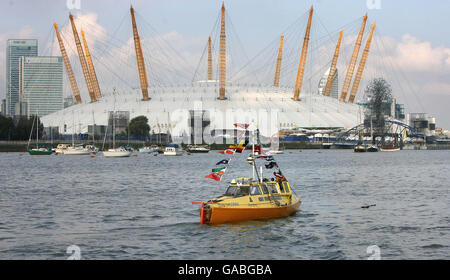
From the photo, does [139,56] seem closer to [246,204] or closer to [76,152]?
[76,152]

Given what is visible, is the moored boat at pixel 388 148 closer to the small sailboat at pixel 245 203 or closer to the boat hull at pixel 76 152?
the boat hull at pixel 76 152

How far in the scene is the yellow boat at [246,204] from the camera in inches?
1298

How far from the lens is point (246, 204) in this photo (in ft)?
110

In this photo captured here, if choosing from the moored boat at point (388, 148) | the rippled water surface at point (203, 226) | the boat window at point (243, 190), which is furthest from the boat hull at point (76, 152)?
the boat window at point (243, 190)

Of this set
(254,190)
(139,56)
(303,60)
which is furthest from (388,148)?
(254,190)

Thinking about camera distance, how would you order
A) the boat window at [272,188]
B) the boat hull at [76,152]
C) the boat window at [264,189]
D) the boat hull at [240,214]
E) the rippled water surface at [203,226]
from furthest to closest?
the boat hull at [76,152] < the boat window at [272,188] < the boat window at [264,189] < the boat hull at [240,214] < the rippled water surface at [203,226]

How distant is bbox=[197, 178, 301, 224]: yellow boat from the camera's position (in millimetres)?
32969

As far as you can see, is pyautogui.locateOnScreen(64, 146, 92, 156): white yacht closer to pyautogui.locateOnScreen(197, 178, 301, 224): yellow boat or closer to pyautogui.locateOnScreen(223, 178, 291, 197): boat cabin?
pyautogui.locateOnScreen(197, 178, 301, 224): yellow boat

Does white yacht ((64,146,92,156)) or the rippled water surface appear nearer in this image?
the rippled water surface

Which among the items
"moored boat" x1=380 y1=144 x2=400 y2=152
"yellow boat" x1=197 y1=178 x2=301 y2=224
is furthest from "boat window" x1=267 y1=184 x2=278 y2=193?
"moored boat" x1=380 y1=144 x2=400 y2=152

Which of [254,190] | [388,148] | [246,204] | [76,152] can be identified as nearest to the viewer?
[246,204]

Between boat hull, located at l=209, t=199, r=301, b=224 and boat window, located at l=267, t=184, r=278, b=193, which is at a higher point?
boat window, located at l=267, t=184, r=278, b=193
